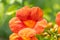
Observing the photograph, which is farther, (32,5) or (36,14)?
(32,5)

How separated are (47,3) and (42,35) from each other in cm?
69

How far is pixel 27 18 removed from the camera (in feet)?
2.07

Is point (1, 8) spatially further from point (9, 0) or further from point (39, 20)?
point (39, 20)

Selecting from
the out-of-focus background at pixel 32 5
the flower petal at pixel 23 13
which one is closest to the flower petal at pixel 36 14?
the flower petal at pixel 23 13

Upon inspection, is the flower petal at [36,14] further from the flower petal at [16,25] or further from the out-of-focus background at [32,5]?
the out-of-focus background at [32,5]

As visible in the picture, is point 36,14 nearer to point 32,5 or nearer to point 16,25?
point 16,25

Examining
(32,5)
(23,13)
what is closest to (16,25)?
(23,13)

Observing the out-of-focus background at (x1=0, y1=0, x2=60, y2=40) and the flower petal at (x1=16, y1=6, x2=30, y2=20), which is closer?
the flower petal at (x1=16, y1=6, x2=30, y2=20)

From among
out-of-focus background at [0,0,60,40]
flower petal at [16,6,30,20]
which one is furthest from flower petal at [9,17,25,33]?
out-of-focus background at [0,0,60,40]

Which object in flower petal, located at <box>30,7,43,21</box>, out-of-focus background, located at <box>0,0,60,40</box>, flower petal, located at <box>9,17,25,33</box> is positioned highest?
out-of-focus background, located at <box>0,0,60,40</box>

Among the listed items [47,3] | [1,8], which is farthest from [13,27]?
[47,3]

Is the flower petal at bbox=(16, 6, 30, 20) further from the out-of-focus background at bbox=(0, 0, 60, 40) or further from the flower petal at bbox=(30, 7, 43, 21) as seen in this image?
the out-of-focus background at bbox=(0, 0, 60, 40)

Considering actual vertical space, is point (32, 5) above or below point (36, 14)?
above

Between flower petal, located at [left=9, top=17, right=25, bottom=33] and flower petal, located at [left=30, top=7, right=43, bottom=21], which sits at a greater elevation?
flower petal, located at [left=30, top=7, right=43, bottom=21]
